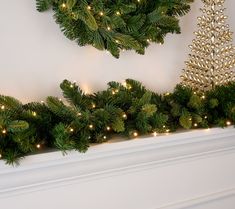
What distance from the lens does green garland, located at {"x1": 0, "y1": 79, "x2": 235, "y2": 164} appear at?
3.07 ft

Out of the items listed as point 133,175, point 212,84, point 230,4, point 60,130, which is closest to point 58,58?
point 60,130

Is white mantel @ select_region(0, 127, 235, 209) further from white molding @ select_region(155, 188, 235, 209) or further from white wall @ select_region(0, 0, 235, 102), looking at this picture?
white wall @ select_region(0, 0, 235, 102)

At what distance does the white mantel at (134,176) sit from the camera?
3.31 ft

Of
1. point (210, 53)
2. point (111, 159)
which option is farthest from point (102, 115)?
point (210, 53)

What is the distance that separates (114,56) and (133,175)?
16.3 inches

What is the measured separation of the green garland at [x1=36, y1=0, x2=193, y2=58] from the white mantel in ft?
1.12

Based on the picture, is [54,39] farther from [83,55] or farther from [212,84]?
[212,84]

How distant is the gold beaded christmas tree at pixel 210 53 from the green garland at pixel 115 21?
12cm

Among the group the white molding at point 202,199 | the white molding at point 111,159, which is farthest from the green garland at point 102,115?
the white molding at point 202,199

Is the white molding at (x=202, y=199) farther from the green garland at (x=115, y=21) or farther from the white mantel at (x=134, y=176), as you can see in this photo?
the green garland at (x=115, y=21)

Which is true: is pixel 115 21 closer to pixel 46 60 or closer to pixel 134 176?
pixel 46 60

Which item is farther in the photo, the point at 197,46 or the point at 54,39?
the point at 197,46

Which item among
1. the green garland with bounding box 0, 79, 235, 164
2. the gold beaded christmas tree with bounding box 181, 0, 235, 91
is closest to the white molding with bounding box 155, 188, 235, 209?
the green garland with bounding box 0, 79, 235, 164

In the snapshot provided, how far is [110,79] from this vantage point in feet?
4.25
